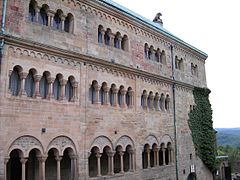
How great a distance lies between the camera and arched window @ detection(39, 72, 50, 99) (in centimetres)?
1365

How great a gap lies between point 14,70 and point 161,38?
13.2m

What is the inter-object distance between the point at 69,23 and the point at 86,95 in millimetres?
4193

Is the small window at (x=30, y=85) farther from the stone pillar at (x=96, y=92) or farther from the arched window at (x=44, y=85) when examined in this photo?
the stone pillar at (x=96, y=92)

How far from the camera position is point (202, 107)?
2686cm

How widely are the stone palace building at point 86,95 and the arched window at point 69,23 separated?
6 cm

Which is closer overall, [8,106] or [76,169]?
[8,106]

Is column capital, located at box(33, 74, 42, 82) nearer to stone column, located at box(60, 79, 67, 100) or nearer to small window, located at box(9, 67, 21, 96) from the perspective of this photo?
small window, located at box(9, 67, 21, 96)

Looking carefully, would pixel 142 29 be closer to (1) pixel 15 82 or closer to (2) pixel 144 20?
(2) pixel 144 20

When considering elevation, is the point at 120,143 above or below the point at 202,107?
below

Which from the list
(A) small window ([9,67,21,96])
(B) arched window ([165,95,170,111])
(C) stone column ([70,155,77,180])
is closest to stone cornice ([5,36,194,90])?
(A) small window ([9,67,21,96])

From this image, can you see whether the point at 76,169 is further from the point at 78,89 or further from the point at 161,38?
the point at 161,38

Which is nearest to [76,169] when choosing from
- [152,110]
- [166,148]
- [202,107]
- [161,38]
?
[152,110]

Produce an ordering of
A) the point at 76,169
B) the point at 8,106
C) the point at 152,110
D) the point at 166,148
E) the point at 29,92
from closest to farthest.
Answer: the point at 8,106
the point at 29,92
the point at 76,169
the point at 152,110
the point at 166,148

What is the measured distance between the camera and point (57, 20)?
1508 cm
